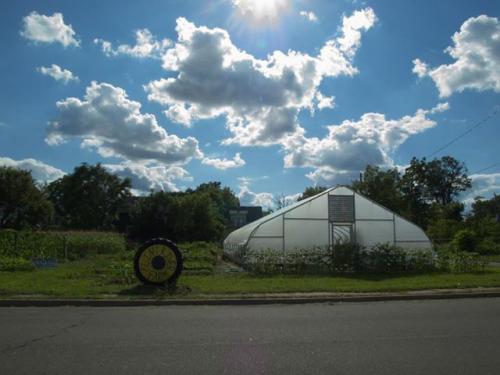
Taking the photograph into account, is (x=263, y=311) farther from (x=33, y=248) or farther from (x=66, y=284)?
(x=33, y=248)

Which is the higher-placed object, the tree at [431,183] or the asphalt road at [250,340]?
the tree at [431,183]

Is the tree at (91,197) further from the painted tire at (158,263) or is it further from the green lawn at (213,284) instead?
the painted tire at (158,263)

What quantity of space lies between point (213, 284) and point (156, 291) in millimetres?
2084

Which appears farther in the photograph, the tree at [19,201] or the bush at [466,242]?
the tree at [19,201]

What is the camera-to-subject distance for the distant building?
8450 cm

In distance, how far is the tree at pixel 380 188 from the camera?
59.3m

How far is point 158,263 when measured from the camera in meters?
13.3

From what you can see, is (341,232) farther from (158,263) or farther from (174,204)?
(174,204)

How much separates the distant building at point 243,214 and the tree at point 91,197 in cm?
1982

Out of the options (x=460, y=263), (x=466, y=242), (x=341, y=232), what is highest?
(x=341, y=232)

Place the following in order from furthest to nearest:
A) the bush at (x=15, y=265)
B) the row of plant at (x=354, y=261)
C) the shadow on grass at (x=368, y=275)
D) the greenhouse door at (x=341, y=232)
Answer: the greenhouse door at (x=341, y=232) → the bush at (x=15, y=265) → the row of plant at (x=354, y=261) → the shadow on grass at (x=368, y=275)

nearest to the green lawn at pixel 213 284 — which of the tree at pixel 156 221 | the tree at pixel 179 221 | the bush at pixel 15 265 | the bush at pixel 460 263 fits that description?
the bush at pixel 460 263

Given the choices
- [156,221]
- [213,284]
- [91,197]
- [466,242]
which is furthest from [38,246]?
[91,197]

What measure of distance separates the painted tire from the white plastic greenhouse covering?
282 inches
